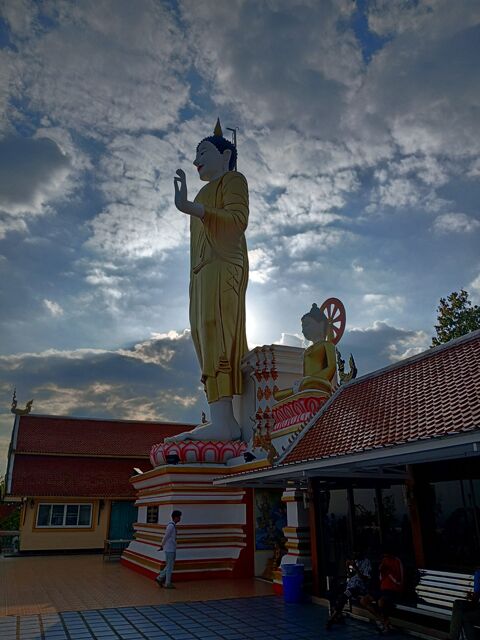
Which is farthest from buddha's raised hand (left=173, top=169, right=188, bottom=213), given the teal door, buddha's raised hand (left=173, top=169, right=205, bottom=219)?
the teal door

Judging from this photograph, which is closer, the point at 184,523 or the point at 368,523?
the point at 368,523

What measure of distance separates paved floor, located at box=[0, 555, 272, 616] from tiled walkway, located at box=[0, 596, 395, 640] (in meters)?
0.71

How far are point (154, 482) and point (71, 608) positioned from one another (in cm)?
593

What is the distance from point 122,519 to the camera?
20.7m

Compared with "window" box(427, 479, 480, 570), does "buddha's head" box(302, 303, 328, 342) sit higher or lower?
higher

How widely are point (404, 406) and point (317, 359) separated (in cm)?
488

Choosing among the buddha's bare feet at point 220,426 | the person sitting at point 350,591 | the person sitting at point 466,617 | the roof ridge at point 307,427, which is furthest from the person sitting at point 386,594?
the buddha's bare feet at point 220,426

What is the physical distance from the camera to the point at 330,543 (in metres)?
9.58

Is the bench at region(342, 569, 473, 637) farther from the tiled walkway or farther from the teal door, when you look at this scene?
the teal door

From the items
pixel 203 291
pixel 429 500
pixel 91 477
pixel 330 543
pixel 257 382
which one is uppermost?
pixel 203 291

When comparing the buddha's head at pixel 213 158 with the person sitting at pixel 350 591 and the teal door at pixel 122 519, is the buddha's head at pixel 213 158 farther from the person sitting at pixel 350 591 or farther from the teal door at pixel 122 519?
the person sitting at pixel 350 591

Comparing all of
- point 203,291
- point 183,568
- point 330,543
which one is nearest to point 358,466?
point 330,543

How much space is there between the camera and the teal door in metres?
20.4

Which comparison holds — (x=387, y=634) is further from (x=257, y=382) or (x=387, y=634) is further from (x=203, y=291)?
(x=203, y=291)
